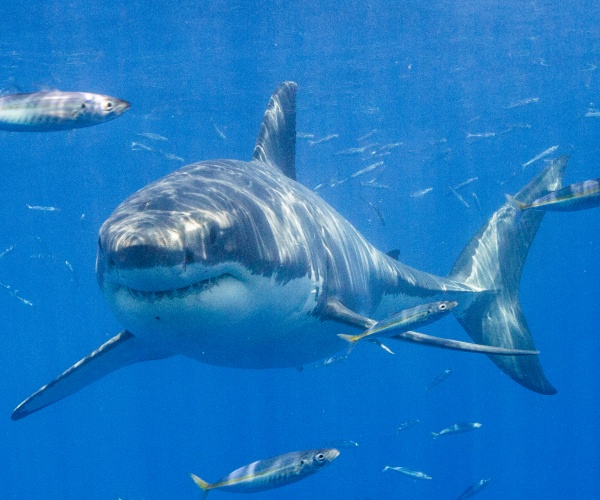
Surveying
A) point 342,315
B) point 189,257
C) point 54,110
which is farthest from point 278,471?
point 54,110

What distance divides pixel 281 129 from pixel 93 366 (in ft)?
11.0

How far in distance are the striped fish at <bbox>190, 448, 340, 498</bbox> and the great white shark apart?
80 cm

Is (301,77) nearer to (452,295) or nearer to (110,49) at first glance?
(110,49)

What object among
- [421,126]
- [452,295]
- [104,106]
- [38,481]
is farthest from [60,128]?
[38,481]

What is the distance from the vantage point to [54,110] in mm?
3619

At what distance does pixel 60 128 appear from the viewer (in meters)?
3.68

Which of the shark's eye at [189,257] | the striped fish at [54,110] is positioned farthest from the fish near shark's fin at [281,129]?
the shark's eye at [189,257]

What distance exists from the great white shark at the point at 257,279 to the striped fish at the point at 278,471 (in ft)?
2.64

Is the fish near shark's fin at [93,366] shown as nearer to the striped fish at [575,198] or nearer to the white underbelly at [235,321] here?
the white underbelly at [235,321]

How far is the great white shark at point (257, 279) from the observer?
2.95 meters

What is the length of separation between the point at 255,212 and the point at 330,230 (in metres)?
1.58

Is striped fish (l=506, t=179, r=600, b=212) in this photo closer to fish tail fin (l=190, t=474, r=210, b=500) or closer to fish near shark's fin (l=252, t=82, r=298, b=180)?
fish near shark's fin (l=252, t=82, r=298, b=180)

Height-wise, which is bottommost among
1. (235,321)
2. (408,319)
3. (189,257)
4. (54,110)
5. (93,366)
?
(93,366)

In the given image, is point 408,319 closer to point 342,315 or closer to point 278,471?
point 342,315
